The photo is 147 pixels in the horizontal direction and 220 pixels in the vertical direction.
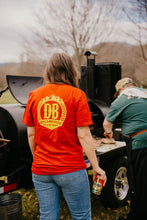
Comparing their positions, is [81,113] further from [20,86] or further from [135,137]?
[20,86]

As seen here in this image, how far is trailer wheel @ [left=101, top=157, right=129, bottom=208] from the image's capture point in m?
3.71

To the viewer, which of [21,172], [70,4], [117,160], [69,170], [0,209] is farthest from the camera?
[70,4]

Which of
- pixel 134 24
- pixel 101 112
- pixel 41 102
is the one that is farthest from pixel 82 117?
pixel 134 24

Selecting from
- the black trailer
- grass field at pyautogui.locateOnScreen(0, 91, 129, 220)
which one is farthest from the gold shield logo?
grass field at pyautogui.locateOnScreen(0, 91, 129, 220)

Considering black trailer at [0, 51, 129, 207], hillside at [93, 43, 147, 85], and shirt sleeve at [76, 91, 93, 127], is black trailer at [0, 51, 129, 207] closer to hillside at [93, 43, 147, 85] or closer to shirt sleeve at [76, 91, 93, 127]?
shirt sleeve at [76, 91, 93, 127]

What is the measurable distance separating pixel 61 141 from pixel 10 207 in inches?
70.0

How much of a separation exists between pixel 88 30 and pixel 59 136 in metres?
13.7

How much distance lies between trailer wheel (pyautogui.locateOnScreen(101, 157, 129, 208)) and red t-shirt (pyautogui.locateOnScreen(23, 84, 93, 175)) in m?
2.06

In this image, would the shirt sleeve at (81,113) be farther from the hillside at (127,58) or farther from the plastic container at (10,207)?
the hillside at (127,58)

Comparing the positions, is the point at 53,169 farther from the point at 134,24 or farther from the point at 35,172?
the point at 134,24

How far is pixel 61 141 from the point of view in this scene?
1783 millimetres

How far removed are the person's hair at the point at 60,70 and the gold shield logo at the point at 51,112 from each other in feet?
0.59

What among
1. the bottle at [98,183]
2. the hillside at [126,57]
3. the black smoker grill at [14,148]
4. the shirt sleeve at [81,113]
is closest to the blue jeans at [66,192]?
the bottle at [98,183]

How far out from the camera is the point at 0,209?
2992 mm
